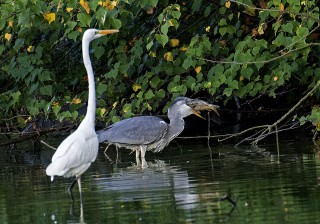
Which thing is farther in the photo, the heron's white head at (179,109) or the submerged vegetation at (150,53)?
the heron's white head at (179,109)

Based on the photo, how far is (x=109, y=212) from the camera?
8.70 m

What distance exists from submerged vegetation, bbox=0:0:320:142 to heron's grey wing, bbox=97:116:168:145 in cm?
17

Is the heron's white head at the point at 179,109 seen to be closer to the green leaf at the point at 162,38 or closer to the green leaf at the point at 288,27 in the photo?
the green leaf at the point at 162,38

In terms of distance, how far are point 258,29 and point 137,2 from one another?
5.71ft

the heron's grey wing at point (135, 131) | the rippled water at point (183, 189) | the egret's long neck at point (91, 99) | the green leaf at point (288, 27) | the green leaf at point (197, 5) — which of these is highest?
the green leaf at point (197, 5)

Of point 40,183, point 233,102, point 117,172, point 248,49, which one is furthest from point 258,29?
point 233,102

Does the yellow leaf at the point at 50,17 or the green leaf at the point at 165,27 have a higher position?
the yellow leaf at the point at 50,17

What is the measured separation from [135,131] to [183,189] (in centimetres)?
423

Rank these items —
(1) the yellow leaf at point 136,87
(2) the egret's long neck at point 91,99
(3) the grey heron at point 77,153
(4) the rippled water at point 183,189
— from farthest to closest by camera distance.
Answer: (1) the yellow leaf at point 136,87 < (2) the egret's long neck at point 91,99 < (3) the grey heron at point 77,153 < (4) the rippled water at point 183,189

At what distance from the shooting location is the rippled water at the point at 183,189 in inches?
324

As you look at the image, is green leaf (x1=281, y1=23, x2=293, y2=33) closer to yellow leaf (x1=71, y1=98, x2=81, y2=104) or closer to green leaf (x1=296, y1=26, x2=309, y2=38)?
green leaf (x1=296, y1=26, x2=309, y2=38)

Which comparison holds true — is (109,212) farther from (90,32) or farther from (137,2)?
(137,2)

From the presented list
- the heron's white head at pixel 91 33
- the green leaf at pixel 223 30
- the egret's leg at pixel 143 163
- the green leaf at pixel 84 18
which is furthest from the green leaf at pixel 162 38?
the heron's white head at pixel 91 33

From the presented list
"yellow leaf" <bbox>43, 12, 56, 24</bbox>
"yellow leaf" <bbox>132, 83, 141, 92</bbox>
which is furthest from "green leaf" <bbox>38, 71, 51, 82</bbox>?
"yellow leaf" <bbox>43, 12, 56, 24</bbox>
